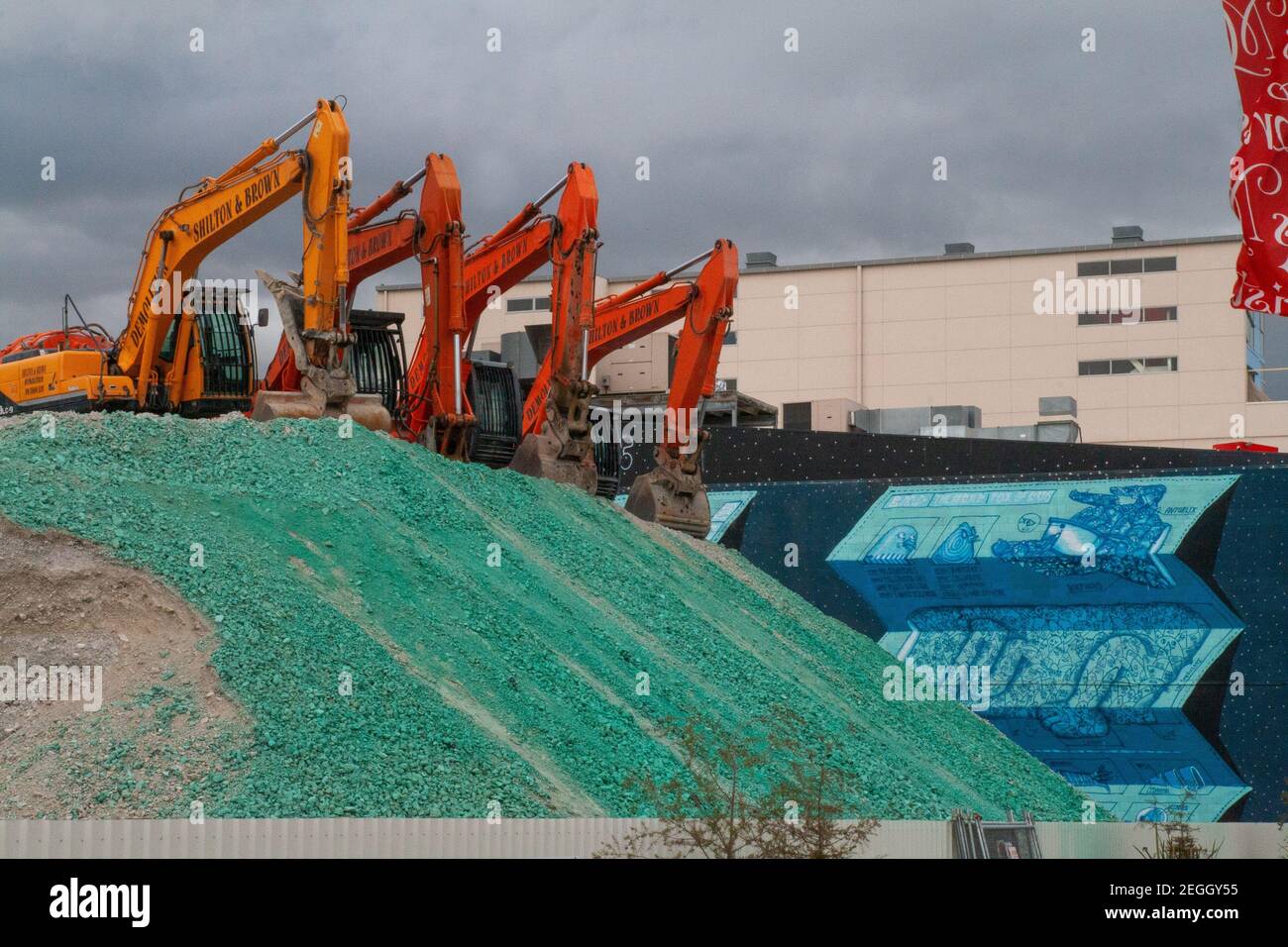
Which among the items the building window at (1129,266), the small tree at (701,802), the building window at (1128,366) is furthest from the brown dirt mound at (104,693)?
the building window at (1129,266)

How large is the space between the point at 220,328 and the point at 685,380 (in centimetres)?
703

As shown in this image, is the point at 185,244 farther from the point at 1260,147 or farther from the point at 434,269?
the point at 1260,147

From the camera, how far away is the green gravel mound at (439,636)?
12.7 meters

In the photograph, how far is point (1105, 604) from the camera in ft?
82.3

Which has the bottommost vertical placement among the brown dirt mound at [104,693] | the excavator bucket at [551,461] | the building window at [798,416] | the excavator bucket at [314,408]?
the brown dirt mound at [104,693]

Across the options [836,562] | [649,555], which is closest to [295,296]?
[649,555]

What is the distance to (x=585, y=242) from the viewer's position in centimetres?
2347

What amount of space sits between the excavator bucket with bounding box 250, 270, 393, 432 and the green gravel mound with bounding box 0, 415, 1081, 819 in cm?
85

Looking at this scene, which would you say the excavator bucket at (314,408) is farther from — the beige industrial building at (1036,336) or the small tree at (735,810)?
the beige industrial building at (1036,336)

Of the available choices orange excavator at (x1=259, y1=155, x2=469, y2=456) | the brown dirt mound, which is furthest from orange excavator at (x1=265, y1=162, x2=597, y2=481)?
the brown dirt mound

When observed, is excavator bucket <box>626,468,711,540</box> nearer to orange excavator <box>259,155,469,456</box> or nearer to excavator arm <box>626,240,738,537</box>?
excavator arm <box>626,240,738,537</box>

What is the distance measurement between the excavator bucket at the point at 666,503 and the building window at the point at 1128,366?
2842 centimetres

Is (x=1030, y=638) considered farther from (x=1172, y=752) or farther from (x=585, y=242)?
(x=585, y=242)

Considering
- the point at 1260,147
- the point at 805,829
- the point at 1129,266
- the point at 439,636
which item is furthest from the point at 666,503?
the point at 1129,266
